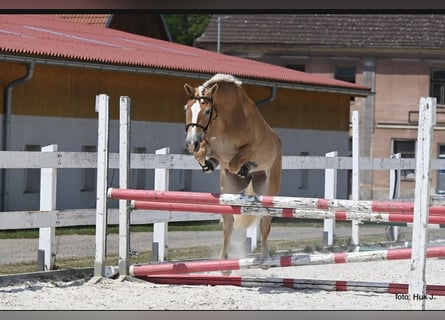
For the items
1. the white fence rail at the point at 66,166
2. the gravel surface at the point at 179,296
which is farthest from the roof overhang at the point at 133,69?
the gravel surface at the point at 179,296

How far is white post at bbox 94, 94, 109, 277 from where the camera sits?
6.52 meters

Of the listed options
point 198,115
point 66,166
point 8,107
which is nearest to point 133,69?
point 8,107

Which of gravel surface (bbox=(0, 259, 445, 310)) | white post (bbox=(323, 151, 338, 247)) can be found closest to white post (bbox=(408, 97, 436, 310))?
gravel surface (bbox=(0, 259, 445, 310))

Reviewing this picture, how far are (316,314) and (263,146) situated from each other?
1.72 metres

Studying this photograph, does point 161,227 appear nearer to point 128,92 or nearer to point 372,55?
point 372,55

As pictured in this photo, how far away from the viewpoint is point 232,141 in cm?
645

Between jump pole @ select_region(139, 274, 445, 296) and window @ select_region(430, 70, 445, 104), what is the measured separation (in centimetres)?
250

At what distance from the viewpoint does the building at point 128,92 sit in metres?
9.92

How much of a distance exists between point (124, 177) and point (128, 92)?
4762 millimetres

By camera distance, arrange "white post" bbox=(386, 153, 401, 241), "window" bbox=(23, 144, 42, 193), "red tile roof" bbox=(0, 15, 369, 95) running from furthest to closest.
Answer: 1. "white post" bbox=(386, 153, 401, 241)
2. "red tile roof" bbox=(0, 15, 369, 95)
3. "window" bbox=(23, 144, 42, 193)

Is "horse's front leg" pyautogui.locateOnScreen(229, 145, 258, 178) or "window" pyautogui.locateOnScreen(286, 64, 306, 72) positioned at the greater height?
"window" pyautogui.locateOnScreen(286, 64, 306, 72)

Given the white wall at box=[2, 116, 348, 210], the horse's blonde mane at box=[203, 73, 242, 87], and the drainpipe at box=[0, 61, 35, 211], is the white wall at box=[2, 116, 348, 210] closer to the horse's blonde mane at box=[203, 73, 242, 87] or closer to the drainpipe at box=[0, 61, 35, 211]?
the drainpipe at box=[0, 61, 35, 211]

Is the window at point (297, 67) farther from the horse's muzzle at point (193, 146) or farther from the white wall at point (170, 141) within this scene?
the horse's muzzle at point (193, 146)

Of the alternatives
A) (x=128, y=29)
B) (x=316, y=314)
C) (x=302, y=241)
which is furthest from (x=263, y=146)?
(x=128, y=29)
